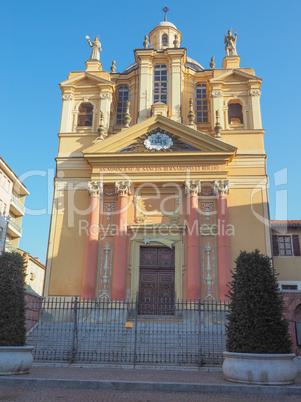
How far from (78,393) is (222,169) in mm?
15823

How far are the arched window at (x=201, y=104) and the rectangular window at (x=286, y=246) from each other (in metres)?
8.79

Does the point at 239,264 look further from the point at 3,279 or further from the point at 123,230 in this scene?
the point at 123,230

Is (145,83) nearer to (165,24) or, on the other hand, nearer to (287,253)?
(165,24)

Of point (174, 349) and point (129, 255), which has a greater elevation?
point (129, 255)

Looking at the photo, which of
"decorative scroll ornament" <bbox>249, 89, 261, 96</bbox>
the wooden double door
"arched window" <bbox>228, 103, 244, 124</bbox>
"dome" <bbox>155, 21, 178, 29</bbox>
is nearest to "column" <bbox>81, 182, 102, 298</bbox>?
the wooden double door

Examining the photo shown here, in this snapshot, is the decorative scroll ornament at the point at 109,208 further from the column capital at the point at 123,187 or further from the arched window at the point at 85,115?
the arched window at the point at 85,115

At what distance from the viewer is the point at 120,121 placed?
26.7m

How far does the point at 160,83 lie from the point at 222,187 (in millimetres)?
8943

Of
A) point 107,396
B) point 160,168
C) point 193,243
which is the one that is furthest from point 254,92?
→ point 107,396

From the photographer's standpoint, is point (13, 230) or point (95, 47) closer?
point (95, 47)

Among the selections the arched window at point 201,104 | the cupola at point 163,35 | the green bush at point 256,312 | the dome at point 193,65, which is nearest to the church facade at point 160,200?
the arched window at point 201,104

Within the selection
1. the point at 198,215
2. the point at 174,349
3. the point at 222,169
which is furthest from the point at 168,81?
the point at 174,349

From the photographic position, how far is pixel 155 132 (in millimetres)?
23094

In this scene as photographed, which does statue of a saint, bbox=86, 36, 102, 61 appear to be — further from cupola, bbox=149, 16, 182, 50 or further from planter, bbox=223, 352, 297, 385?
planter, bbox=223, 352, 297, 385
